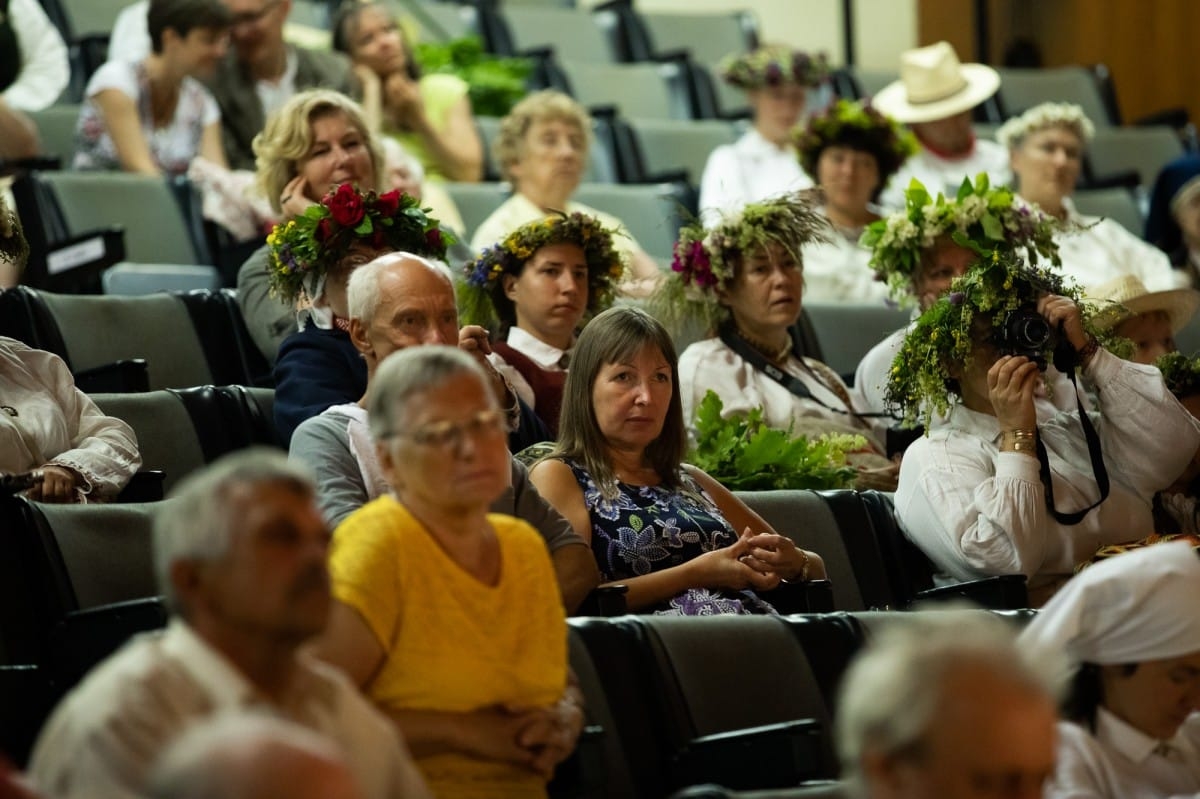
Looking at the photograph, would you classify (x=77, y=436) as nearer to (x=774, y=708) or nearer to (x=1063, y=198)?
(x=774, y=708)

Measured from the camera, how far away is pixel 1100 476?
4137 millimetres

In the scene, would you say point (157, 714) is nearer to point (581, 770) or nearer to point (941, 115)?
point (581, 770)

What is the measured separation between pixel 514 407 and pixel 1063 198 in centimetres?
336

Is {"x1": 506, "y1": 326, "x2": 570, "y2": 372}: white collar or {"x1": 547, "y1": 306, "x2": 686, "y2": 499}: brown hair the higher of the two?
{"x1": 547, "y1": 306, "x2": 686, "y2": 499}: brown hair

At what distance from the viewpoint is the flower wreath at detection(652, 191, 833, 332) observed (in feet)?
16.1

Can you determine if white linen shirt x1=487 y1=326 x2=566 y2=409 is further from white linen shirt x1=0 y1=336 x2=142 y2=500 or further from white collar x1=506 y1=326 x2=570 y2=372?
white linen shirt x1=0 y1=336 x2=142 y2=500

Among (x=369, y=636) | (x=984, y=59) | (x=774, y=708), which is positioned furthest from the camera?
(x=984, y=59)

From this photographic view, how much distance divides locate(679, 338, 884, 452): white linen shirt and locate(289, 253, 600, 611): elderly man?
1.14 m

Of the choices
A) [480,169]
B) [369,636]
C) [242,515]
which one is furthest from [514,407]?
[480,169]

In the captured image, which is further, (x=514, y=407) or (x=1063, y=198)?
(x=1063, y=198)

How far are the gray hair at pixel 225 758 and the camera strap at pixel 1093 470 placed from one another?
2.53 meters

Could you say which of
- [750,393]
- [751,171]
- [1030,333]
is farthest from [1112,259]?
[1030,333]

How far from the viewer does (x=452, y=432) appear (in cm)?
257

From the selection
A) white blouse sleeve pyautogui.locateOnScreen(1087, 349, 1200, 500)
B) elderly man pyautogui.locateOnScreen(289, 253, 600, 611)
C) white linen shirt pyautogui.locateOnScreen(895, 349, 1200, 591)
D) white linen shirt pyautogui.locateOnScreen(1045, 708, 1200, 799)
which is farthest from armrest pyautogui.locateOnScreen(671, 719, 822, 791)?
white blouse sleeve pyautogui.locateOnScreen(1087, 349, 1200, 500)
